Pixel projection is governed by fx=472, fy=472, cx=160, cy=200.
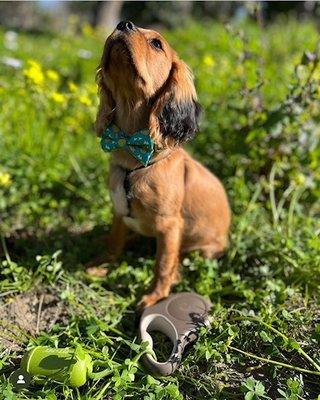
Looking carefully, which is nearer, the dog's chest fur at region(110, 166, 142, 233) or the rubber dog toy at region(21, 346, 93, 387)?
the rubber dog toy at region(21, 346, 93, 387)

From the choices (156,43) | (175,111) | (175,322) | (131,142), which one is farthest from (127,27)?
(175,322)

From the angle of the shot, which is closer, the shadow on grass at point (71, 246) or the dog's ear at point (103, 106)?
the dog's ear at point (103, 106)

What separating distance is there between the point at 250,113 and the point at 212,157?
73cm

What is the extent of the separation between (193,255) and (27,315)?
4.01 feet

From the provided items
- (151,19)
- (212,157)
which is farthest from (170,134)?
(151,19)

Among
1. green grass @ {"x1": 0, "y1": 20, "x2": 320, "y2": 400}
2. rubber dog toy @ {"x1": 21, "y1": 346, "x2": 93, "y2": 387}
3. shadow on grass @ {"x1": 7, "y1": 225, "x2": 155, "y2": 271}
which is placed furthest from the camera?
shadow on grass @ {"x1": 7, "y1": 225, "x2": 155, "y2": 271}

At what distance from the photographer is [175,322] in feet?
8.87

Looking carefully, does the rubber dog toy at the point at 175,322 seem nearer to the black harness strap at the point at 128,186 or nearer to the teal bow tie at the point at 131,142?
the black harness strap at the point at 128,186

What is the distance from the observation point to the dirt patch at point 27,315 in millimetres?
2652

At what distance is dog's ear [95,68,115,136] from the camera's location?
2836 mm

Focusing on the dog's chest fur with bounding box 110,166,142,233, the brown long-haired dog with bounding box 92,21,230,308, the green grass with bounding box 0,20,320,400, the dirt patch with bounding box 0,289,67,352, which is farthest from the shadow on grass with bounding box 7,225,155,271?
the dog's chest fur with bounding box 110,166,142,233

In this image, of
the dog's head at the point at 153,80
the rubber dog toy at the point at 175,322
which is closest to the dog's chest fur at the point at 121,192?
the dog's head at the point at 153,80

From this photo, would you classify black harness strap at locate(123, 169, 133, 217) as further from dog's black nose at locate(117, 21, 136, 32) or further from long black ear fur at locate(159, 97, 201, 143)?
dog's black nose at locate(117, 21, 136, 32)

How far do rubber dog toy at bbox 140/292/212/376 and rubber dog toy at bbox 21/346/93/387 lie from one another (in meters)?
0.40
